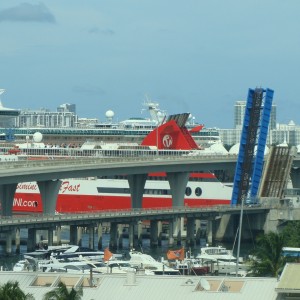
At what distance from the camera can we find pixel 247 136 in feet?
409

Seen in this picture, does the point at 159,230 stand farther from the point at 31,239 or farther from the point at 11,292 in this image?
the point at 11,292

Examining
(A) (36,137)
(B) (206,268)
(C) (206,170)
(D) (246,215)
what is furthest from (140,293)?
(A) (36,137)

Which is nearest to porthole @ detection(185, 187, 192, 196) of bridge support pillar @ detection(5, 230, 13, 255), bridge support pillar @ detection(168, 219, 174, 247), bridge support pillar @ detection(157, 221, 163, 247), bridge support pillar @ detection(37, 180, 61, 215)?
bridge support pillar @ detection(157, 221, 163, 247)

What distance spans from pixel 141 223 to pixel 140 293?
268 ft

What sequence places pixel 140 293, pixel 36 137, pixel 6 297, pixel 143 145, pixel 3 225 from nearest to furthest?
pixel 6 297
pixel 140 293
pixel 3 225
pixel 143 145
pixel 36 137

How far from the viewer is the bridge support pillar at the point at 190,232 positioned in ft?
395

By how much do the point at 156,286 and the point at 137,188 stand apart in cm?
8133

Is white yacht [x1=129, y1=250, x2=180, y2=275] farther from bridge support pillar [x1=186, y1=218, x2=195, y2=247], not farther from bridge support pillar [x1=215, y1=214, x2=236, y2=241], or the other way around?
bridge support pillar [x1=215, y1=214, x2=236, y2=241]

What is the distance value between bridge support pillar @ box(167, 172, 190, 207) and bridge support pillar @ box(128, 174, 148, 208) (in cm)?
228

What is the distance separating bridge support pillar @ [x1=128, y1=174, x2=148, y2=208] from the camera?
424 feet

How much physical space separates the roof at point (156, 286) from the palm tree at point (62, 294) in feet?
7.47

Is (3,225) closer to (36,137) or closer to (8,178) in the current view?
(8,178)

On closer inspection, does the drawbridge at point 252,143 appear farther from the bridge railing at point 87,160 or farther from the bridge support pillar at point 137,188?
the bridge support pillar at point 137,188

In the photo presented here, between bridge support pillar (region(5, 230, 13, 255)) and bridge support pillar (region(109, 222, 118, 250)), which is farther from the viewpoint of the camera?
bridge support pillar (region(109, 222, 118, 250))
